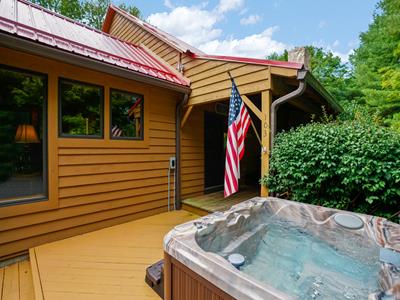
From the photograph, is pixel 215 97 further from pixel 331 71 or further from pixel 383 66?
pixel 331 71

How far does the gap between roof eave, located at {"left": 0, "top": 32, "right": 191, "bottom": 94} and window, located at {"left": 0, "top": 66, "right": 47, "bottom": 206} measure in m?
0.38

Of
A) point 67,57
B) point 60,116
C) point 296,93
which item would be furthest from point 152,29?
point 296,93

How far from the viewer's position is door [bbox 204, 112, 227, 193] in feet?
17.4

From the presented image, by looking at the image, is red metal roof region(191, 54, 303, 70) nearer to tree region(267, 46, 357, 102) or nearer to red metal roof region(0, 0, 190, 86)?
red metal roof region(0, 0, 190, 86)

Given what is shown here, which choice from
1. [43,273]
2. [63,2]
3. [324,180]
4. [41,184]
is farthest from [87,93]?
[63,2]

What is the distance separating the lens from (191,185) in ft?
15.9

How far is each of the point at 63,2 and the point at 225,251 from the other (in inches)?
626

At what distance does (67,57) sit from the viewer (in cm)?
266

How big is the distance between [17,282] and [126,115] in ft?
8.48

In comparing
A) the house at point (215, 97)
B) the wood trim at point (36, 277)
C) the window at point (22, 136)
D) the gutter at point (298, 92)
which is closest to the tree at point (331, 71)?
the house at point (215, 97)

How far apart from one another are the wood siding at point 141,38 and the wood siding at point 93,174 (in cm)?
107

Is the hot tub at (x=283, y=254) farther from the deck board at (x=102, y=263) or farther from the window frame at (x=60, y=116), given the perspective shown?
the window frame at (x=60, y=116)

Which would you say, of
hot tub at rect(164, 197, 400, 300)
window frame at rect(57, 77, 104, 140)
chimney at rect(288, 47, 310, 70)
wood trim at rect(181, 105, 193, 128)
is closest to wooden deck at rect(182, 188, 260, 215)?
hot tub at rect(164, 197, 400, 300)

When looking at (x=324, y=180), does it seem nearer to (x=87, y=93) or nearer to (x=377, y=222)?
(x=377, y=222)
